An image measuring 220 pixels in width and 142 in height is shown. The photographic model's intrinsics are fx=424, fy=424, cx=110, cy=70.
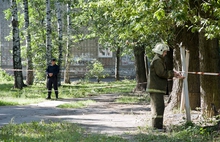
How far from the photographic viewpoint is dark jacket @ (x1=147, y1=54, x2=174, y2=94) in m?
9.16

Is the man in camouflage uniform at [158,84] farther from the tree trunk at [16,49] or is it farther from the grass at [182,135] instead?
the tree trunk at [16,49]

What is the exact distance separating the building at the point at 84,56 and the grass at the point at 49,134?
105 feet

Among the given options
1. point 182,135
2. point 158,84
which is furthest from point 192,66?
point 182,135

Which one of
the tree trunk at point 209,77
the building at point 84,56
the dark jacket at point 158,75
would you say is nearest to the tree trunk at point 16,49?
the tree trunk at point 209,77

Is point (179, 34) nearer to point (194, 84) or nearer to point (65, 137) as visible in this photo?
point (194, 84)

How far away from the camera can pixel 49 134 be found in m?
8.63

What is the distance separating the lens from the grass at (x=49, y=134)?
8.02 meters

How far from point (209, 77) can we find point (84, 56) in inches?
1320

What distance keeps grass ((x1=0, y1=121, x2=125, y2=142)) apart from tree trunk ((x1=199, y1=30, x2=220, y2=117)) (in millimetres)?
2959

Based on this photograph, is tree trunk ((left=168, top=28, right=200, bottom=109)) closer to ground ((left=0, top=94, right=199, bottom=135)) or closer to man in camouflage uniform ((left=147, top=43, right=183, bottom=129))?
ground ((left=0, top=94, right=199, bottom=135))

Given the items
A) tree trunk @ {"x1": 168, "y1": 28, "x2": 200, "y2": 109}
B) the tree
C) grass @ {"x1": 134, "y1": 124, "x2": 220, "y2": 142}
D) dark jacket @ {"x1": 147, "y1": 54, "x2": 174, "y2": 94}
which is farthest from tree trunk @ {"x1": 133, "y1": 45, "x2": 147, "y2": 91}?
grass @ {"x1": 134, "y1": 124, "x2": 220, "y2": 142}

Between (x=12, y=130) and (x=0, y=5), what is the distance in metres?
35.3

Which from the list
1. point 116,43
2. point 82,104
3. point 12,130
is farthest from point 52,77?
point 12,130

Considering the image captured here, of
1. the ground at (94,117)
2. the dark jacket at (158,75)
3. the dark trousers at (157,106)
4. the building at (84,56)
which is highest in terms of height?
the building at (84,56)
